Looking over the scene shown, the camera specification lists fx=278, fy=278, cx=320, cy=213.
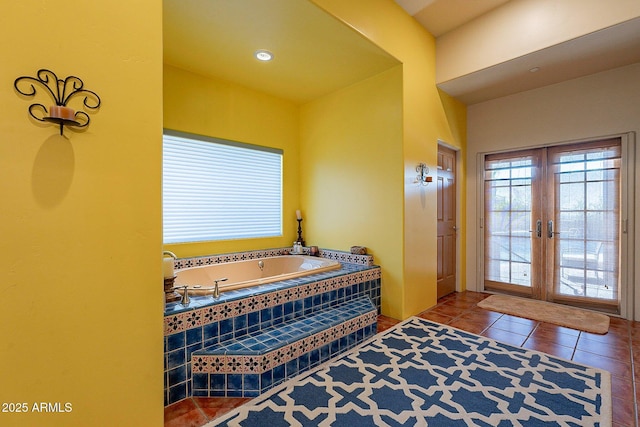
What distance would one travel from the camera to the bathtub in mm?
2676

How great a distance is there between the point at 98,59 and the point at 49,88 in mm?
251

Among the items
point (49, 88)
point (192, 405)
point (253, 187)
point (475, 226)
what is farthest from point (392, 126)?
point (192, 405)

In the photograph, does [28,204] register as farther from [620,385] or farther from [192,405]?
[620,385]

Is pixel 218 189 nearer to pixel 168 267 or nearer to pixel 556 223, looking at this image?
pixel 168 267

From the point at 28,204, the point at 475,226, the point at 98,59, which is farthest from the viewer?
the point at 475,226

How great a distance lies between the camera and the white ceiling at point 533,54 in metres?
2.53

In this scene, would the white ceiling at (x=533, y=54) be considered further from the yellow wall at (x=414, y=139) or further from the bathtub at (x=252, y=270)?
the bathtub at (x=252, y=270)

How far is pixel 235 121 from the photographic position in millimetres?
3398

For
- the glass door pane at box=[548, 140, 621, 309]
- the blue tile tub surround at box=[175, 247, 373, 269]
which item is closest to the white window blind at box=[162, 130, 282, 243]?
the blue tile tub surround at box=[175, 247, 373, 269]

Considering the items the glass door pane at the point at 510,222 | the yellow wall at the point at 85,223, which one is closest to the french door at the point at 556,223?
the glass door pane at the point at 510,222

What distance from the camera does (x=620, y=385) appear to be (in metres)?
1.88

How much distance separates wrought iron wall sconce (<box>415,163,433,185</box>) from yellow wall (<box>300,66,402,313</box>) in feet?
1.17

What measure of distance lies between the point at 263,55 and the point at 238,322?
2.49 m

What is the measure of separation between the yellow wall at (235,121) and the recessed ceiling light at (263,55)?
2.30 feet
